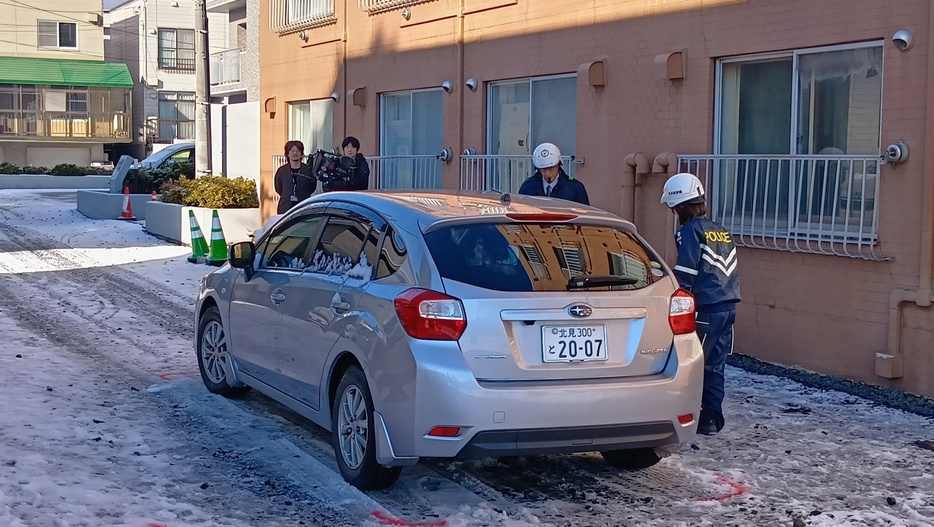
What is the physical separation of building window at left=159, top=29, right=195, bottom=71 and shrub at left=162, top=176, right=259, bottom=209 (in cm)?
3571

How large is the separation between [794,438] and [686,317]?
1889 mm

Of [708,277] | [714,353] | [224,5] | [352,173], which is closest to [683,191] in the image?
[708,277]

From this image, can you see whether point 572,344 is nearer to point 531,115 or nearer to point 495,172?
A: point 531,115

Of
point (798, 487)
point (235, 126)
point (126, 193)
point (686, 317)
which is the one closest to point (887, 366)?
point (798, 487)

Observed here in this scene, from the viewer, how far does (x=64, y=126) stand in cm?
5266

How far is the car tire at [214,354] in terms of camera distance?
27.8 feet

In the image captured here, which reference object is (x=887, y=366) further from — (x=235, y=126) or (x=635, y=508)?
(x=235, y=126)

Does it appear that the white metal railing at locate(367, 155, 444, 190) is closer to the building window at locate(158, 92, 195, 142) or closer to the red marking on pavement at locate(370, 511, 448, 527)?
the red marking on pavement at locate(370, 511, 448, 527)

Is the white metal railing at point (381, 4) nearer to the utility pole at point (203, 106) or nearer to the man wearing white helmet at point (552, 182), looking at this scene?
the man wearing white helmet at point (552, 182)

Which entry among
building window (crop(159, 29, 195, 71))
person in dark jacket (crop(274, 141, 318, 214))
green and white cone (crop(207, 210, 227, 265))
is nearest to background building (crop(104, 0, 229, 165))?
building window (crop(159, 29, 195, 71))

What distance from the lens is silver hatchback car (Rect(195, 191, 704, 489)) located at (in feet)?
18.9

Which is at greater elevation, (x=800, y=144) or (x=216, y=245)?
(x=800, y=144)

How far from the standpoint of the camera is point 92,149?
54.4m

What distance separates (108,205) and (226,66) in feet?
31.4
